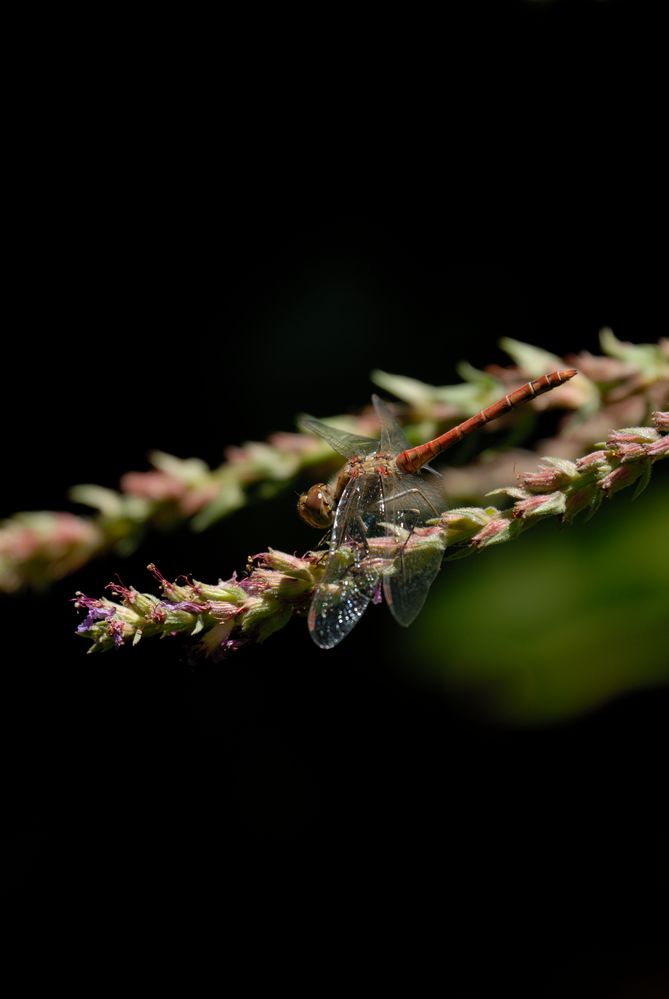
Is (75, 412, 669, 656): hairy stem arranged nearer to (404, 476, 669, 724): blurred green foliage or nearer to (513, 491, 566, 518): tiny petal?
(513, 491, 566, 518): tiny petal

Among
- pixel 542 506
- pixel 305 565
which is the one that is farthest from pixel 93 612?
pixel 542 506

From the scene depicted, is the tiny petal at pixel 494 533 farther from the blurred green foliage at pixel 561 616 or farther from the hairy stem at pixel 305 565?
the blurred green foliage at pixel 561 616

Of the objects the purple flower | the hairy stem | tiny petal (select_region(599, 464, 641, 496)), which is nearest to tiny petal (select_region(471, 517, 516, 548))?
the hairy stem

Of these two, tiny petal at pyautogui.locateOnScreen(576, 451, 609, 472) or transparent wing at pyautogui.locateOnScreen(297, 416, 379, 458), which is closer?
tiny petal at pyautogui.locateOnScreen(576, 451, 609, 472)

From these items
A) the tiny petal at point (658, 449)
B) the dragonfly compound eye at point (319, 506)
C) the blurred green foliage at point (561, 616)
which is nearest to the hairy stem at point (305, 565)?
the tiny petal at point (658, 449)

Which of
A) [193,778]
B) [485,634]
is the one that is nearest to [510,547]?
[485,634]

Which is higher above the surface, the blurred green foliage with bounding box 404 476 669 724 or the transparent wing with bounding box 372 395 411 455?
the transparent wing with bounding box 372 395 411 455

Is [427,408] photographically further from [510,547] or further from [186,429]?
[186,429]
